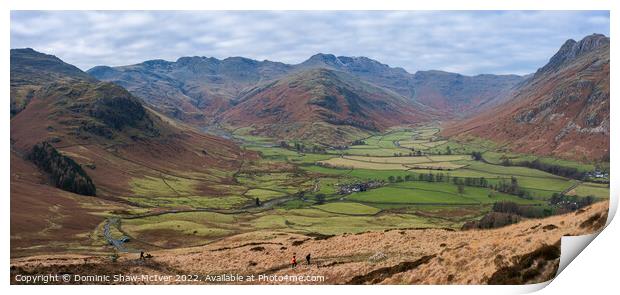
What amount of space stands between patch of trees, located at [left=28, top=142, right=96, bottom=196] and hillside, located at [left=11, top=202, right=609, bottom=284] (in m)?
99.7

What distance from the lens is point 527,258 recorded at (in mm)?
30812

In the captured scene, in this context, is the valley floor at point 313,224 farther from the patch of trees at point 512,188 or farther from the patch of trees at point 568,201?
the patch of trees at point 568,201

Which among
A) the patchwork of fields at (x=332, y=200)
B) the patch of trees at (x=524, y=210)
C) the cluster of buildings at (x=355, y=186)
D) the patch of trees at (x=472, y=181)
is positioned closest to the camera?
the patch of trees at (x=524, y=210)

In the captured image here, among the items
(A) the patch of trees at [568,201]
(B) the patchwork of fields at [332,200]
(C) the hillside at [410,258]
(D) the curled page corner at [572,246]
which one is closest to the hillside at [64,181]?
(B) the patchwork of fields at [332,200]

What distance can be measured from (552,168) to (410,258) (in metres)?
155

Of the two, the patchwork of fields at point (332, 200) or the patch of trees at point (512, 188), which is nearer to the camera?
the patchwork of fields at point (332, 200)

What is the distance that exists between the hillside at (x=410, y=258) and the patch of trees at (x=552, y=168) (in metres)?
124

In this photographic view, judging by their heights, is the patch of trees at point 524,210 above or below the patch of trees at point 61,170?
below

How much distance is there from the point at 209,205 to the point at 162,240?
46.1m

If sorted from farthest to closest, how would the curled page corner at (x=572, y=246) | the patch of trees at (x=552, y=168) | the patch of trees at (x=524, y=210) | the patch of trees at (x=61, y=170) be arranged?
the patch of trees at (x=552, y=168) → the patch of trees at (x=61, y=170) → the patch of trees at (x=524, y=210) → the curled page corner at (x=572, y=246)

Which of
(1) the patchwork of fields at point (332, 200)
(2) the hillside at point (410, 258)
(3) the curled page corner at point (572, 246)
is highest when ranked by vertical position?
(3) the curled page corner at point (572, 246)

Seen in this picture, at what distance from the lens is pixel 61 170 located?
14238 centimetres

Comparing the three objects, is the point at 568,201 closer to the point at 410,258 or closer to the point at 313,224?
the point at 313,224

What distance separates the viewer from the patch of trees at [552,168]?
6062 inches
